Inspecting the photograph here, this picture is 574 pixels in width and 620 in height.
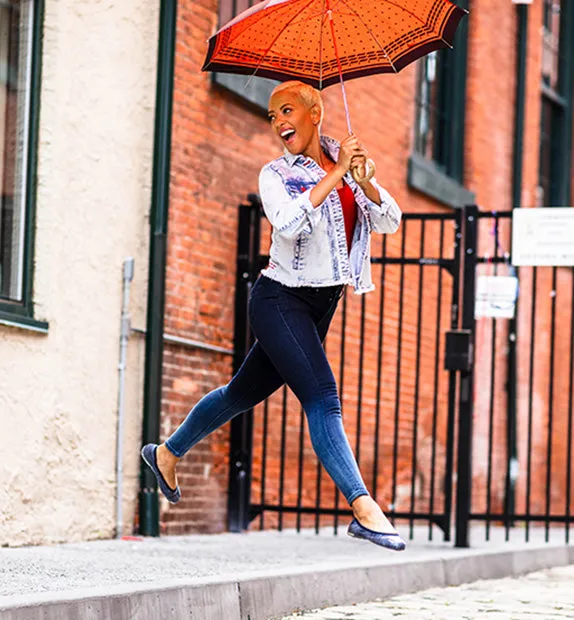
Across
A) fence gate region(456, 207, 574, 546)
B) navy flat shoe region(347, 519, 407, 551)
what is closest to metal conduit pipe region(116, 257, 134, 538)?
navy flat shoe region(347, 519, 407, 551)

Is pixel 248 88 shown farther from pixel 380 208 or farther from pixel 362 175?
pixel 362 175

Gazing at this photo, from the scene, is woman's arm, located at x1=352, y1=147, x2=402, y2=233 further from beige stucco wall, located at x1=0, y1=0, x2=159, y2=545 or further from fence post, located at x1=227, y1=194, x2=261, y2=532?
fence post, located at x1=227, y1=194, x2=261, y2=532

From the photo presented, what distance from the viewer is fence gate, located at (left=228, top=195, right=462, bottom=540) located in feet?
33.1

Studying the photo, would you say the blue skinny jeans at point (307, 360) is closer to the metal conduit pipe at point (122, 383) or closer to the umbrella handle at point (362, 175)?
the umbrella handle at point (362, 175)

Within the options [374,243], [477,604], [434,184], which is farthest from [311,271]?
[434,184]

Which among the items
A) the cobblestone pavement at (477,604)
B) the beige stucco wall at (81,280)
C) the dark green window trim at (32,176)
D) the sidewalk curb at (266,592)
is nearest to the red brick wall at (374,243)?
the beige stucco wall at (81,280)

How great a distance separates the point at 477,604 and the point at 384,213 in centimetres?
235

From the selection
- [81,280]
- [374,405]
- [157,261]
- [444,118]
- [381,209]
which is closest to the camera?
[381,209]

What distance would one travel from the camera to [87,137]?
28.1 ft

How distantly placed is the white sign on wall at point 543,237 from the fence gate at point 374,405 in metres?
0.42

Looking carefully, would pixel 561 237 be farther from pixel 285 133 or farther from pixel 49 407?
pixel 285 133

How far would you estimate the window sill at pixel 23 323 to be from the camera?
25.3ft

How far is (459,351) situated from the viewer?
32.1 feet

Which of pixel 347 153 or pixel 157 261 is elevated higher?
pixel 347 153
